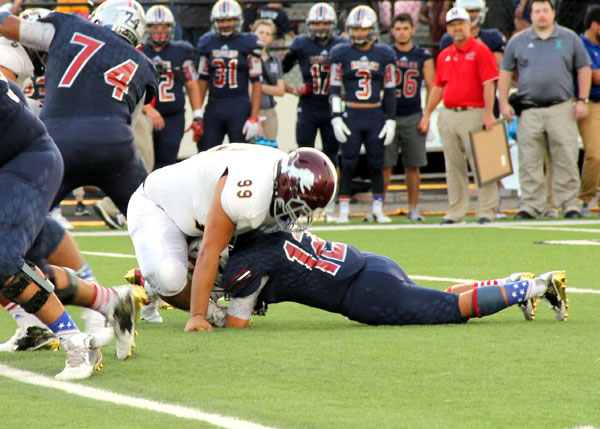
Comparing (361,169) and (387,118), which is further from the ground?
(387,118)

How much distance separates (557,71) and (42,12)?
6.07 m

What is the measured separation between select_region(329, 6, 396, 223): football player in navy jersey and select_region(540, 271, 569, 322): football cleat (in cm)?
642

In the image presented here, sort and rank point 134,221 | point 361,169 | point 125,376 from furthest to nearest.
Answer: point 361,169 → point 134,221 → point 125,376

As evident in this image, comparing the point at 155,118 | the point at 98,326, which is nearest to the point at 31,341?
the point at 98,326

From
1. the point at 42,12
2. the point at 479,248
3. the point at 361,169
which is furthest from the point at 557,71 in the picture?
the point at 42,12

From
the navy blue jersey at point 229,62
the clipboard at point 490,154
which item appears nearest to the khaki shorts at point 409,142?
the clipboard at point 490,154

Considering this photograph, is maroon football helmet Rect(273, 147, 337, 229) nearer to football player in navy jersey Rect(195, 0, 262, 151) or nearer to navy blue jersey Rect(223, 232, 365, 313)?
navy blue jersey Rect(223, 232, 365, 313)

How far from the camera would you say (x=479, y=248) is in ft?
28.2

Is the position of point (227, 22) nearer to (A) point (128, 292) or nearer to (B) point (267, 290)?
(B) point (267, 290)

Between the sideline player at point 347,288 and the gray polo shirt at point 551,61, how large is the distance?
619cm

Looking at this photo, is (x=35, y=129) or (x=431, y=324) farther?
(x=431, y=324)

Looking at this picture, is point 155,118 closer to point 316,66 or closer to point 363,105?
point 316,66

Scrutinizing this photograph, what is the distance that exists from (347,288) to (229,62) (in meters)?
7.05

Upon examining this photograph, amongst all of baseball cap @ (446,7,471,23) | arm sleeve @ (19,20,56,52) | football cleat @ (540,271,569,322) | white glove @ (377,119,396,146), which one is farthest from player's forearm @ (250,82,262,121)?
football cleat @ (540,271,569,322)
